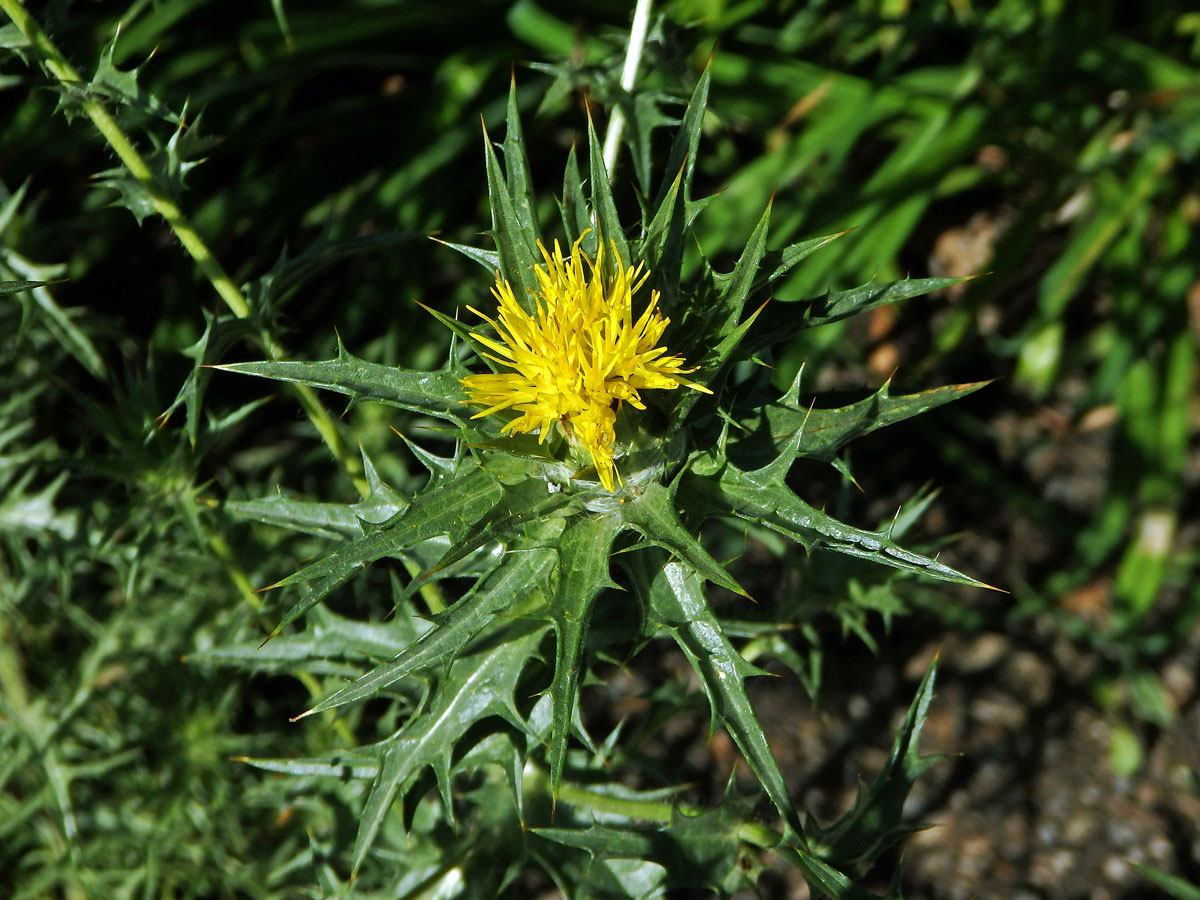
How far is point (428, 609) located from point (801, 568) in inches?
22.5

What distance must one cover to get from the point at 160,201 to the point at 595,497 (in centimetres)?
65

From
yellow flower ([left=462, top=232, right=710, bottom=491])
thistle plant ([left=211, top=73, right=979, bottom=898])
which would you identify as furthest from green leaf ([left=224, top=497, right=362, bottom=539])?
yellow flower ([left=462, top=232, right=710, bottom=491])

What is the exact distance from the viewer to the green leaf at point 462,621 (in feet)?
3.26

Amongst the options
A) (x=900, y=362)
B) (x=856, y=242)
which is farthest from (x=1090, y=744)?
(x=856, y=242)

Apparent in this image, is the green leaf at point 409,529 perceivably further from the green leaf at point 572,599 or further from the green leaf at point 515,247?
the green leaf at point 515,247

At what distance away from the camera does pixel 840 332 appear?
254 cm

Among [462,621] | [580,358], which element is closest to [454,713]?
[462,621]

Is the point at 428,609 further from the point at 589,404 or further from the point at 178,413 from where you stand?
the point at 178,413

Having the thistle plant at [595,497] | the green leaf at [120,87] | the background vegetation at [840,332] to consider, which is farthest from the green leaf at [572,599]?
the background vegetation at [840,332]

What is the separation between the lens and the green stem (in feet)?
3.77

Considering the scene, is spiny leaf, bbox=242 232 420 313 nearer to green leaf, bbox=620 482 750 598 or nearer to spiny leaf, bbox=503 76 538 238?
spiny leaf, bbox=503 76 538 238

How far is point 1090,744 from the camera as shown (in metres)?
2.51

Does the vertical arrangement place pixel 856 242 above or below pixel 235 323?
below

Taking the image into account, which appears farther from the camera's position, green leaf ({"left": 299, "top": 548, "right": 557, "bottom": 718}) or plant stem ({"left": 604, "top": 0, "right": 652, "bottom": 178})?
plant stem ({"left": 604, "top": 0, "right": 652, "bottom": 178})
